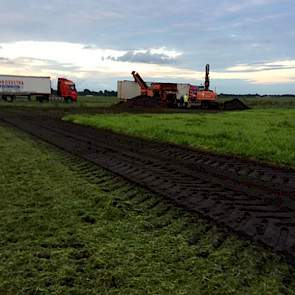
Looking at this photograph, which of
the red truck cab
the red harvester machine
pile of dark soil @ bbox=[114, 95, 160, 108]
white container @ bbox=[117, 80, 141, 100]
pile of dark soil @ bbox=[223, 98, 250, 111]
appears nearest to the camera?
pile of dark soil @ bbox=[114, 95, 160, 108]

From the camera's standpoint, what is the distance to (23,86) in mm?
67812

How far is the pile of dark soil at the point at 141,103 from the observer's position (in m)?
53.5

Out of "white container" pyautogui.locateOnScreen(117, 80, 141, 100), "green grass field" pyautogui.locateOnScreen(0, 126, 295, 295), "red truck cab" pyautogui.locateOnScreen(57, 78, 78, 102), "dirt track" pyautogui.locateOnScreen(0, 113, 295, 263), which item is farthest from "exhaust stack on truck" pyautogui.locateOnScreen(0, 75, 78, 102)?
"green grass field" pyautogui.locateOnScreen(0, 126, 295, 295)

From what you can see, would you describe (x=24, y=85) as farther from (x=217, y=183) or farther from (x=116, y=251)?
(x=116, y=251)

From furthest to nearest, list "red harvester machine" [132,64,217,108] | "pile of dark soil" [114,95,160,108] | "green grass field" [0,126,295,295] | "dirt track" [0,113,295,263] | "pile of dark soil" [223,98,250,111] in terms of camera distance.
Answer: "pile of dark soil" [223,98,250,111] < "red harvester machine" [132,64,217,108] < "pile of dark soil" [114,95,160,108] < "dirt track" [0,113,295,263] < "green grass field" [0,126,295,295]

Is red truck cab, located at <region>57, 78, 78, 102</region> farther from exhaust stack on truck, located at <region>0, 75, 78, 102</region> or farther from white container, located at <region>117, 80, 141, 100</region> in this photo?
white container, located at <region>117, 80, 141, 100</region>

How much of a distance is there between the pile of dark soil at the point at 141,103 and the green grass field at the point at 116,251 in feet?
150

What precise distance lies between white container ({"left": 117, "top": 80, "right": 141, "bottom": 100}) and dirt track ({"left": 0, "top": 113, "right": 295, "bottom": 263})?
141ft

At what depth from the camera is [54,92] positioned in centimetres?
7025

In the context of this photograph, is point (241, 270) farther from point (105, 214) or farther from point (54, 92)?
point (54, 92)

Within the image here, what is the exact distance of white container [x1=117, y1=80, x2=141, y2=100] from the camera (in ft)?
191

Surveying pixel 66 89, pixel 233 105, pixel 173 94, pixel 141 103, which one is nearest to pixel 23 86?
pixel 66 89

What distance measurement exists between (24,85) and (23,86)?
21cm

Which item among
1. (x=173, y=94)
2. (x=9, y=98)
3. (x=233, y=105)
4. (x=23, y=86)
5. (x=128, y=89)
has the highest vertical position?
(x=128, y=89)
